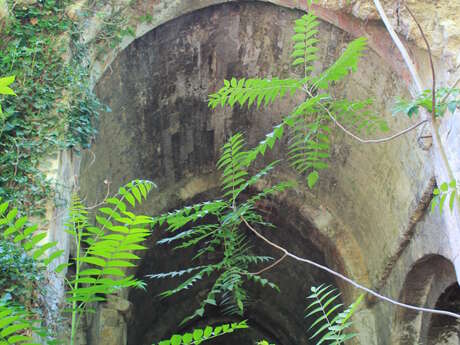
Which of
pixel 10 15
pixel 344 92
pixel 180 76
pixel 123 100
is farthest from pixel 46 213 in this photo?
pixel 344 92

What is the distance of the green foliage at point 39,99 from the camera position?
4074mm

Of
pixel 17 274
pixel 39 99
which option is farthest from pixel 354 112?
pixel 39 99

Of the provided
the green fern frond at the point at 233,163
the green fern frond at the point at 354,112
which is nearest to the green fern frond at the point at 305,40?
the green fern frond at the point at 354,112

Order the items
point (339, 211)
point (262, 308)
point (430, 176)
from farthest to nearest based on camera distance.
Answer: point (262, 308) < point (339, 211) < point (430, 176)

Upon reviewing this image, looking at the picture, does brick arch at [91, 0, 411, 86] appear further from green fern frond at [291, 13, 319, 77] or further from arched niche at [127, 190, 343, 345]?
arched niche at [127, 190, 343, 345]

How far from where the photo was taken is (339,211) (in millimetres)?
7773

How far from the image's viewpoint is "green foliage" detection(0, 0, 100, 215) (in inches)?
160

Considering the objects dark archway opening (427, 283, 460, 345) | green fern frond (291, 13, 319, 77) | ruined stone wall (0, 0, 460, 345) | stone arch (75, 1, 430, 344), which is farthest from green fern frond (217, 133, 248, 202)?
dark archway opening (427, 283, 460, 345)

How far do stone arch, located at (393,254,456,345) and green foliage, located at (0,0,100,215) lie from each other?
3.40 meters

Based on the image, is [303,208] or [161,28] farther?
[303,208]

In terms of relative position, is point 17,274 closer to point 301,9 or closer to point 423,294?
point 301,9

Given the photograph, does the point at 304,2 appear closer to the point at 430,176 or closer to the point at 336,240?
the point at 430,176

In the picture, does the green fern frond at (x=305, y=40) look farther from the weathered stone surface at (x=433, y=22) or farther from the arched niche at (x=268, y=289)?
the arched niche at (x=268, y=289)

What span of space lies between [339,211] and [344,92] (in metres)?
1.86
